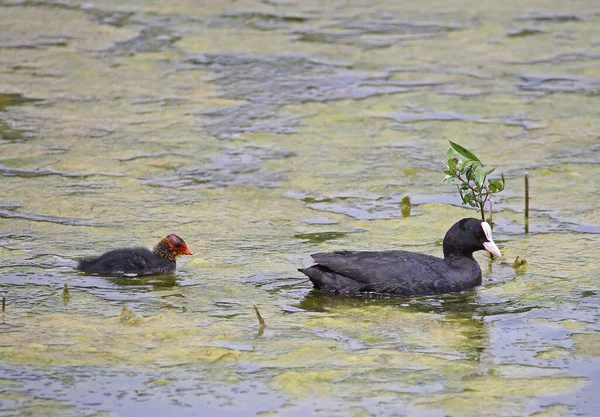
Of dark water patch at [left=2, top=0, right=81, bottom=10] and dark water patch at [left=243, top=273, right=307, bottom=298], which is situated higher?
dark water patch at [left=2, top=0, right=81, bottom=10]

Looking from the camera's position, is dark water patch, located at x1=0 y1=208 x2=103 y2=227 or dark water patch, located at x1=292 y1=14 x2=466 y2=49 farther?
dark water patch, located at x1=292 y1=14 x2=466 y2=49

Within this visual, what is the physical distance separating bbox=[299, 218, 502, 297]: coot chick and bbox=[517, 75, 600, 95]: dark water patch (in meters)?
5.24

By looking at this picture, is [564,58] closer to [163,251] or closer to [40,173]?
[40,173]

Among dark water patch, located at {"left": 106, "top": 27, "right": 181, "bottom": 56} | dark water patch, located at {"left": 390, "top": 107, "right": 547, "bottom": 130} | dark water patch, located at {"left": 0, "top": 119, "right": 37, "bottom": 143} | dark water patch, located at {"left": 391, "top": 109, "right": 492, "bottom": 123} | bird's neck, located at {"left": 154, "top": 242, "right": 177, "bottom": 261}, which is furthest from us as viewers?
dark water patch, located at {"left": 106, "top": 27, "right": 181, "bottom": 56}

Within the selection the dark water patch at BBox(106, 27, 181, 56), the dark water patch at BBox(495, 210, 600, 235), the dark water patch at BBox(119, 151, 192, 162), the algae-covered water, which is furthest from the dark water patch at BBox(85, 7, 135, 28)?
the dark water patch at BBox(495, 210, 600, 235)

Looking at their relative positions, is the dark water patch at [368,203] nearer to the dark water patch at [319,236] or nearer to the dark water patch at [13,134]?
the dark water patch at [319,236]

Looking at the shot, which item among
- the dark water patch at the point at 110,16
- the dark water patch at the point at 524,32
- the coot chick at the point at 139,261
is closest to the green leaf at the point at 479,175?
the coot chick at the point at 139,261

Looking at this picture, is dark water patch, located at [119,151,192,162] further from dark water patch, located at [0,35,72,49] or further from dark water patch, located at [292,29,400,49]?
dark water patch, located at [292,29,400,49]

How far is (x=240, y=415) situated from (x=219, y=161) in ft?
15.7

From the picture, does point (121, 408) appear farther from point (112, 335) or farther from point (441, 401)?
point (441, 401)

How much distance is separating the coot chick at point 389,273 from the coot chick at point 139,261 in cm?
89

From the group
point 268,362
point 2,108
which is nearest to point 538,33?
point 2,108

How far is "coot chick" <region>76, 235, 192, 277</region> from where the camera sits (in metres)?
6.78

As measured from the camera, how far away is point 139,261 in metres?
6.85
